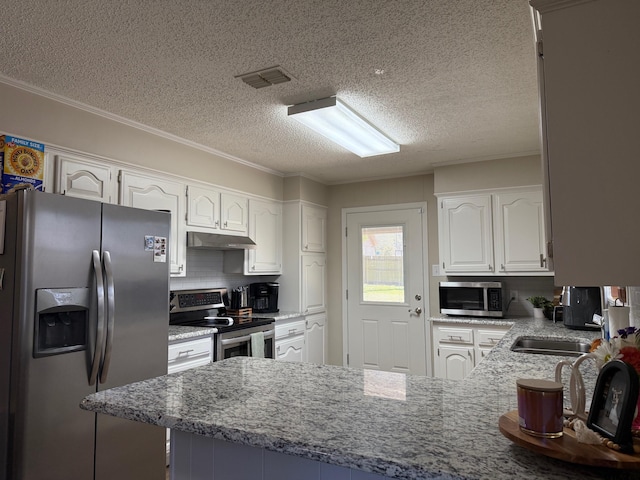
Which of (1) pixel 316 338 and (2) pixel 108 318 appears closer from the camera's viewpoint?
(2) pixel 108 318

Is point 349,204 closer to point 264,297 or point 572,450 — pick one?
point 264,297

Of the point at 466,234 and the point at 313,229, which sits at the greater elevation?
the point at 313,229

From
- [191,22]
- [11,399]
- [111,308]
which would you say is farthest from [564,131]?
[11,399]

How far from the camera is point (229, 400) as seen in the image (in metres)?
1.29

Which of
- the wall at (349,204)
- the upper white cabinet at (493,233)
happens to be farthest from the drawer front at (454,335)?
the wall at (349,204)

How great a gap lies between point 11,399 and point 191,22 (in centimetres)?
188

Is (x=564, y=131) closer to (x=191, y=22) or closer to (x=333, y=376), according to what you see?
(x=333, y=376)

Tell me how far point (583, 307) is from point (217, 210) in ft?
9.98

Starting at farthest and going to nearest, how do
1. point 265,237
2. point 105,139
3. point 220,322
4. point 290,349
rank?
point 265,237 → point 290,349 → point 220,322 → point 105,139

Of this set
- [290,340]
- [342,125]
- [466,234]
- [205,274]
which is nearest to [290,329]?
[290,340]

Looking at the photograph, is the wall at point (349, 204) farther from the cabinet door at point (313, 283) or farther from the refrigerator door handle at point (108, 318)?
the refrigerator door handle at point (108, 318)

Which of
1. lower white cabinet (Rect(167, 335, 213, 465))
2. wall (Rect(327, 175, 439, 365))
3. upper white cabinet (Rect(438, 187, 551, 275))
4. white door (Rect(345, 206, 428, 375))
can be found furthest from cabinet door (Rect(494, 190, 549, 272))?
lower white cabinet (Rect(167, 335, 213, 465))

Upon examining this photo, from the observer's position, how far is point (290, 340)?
4.32 m

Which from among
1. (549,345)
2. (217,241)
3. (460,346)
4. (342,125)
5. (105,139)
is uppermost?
(342,125)
